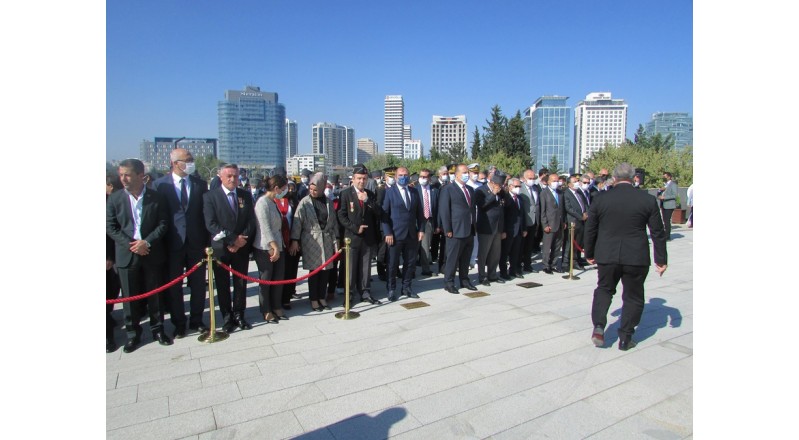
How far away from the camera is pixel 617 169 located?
15.3 ft

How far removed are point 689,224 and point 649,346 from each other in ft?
47.5

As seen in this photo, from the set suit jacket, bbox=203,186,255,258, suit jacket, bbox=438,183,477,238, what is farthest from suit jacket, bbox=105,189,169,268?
suit jacket, bbox=438,183,477,238

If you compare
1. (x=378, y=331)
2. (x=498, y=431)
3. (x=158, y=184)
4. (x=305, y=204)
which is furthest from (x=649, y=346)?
(x=158, y=184)

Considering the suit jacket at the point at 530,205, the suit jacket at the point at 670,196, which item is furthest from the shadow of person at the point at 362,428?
the suit jacket at the point at 670,196

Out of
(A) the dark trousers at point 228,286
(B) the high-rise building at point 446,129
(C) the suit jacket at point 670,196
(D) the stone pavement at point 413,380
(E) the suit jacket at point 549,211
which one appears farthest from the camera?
(B) the high-rise building at point 446,129

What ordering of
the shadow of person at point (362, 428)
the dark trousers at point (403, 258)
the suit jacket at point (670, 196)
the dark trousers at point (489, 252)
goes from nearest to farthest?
the shadow of person at point (362, 428), the dark trousers at point (403, 258), the dark trousers at point (489, 252), the suit jacket at point (670, 196)

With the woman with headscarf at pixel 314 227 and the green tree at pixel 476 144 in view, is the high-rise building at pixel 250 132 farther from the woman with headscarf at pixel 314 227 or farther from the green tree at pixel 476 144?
the woman with headscarf at pixel 314 227

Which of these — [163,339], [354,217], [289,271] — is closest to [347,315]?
[289,271]

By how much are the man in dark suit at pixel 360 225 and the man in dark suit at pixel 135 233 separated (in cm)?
234

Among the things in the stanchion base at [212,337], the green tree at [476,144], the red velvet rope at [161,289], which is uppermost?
the green tree at [476,144]

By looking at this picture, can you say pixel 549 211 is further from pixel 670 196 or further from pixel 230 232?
pixel 670 196

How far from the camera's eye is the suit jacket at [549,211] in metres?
8.50

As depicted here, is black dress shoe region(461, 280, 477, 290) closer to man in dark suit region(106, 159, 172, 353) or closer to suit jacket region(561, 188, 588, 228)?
suit jacket region(561, 188, 588, 228)

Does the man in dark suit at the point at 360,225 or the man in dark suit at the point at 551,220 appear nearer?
the man in dark suit at the point at 360,225
